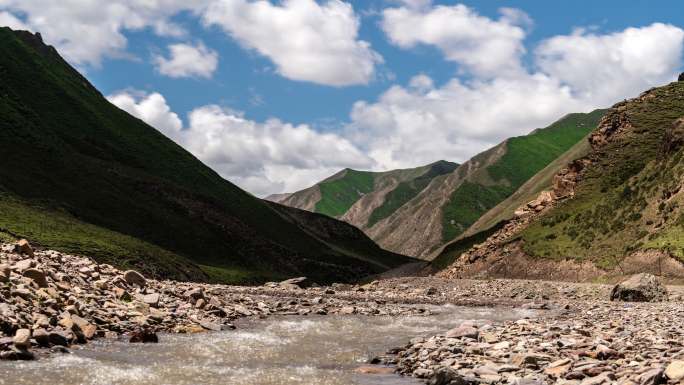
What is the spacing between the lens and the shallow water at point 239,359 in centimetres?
1956

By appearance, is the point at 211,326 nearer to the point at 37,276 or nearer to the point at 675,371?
the point at 37,276

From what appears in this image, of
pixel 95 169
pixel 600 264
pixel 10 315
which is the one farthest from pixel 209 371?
pixel 95 169

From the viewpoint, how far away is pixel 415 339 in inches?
1145

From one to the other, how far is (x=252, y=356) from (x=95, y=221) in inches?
3640

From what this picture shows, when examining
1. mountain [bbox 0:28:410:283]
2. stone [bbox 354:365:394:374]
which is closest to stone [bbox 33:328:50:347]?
stone [bbox 354:365:394:374]

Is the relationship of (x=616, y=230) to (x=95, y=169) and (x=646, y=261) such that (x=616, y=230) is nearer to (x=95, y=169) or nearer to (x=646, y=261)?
(x=646, y=261)

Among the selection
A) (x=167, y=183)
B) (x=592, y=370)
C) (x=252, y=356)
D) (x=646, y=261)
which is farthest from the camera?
(x=167, y=183)

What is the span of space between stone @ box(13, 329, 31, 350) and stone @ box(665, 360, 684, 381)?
21117 mm

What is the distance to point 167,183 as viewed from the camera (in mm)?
173500

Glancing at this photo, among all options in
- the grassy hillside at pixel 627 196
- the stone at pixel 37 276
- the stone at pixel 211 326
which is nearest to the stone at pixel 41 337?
the stone at pixel 37 276

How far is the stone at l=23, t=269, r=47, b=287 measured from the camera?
29.1 metres

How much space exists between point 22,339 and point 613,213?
75.5m

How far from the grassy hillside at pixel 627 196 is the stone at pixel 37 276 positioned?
56.9m

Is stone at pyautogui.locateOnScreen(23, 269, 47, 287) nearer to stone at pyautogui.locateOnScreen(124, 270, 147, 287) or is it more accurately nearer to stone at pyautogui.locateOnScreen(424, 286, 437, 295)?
stone at pyautogui.locateOnScreen(124, 270, 147, 287)
